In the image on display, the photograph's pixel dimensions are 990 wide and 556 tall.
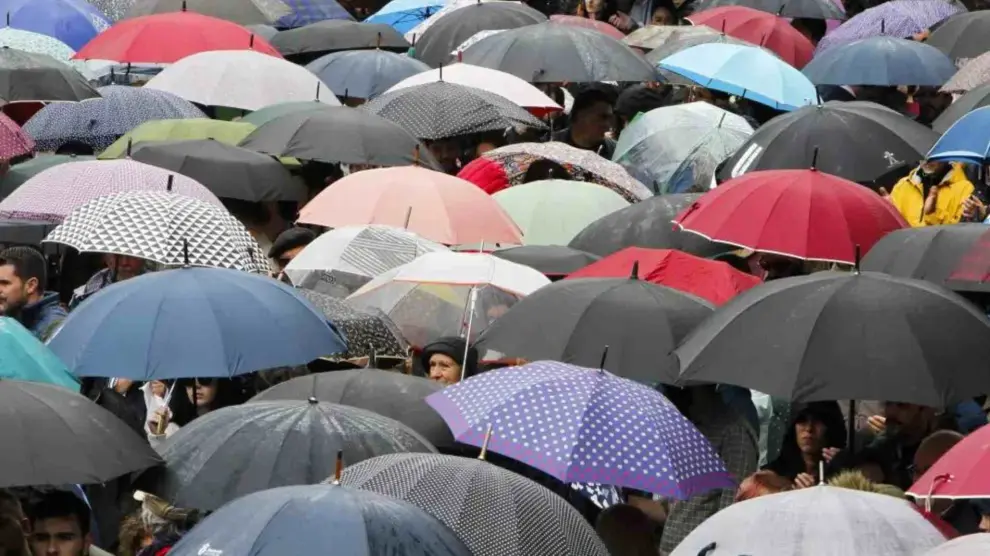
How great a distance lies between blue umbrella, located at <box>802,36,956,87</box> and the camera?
18.5m

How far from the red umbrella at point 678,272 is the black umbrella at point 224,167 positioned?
2895mm

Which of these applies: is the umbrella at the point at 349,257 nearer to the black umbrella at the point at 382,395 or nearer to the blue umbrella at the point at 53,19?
the black umbrella at the point at 382,395

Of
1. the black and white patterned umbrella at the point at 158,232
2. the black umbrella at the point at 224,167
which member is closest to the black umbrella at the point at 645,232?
the black umbrella at the point at 224,167

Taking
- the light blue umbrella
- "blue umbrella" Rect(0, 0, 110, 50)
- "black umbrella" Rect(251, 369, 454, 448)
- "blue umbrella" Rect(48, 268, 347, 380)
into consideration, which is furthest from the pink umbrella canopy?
"blue umbrella" Rect(0, 0, 110, 50)

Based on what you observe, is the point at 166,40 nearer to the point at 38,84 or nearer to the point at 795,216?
the point at 38,84

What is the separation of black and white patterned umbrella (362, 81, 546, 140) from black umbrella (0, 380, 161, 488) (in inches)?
278

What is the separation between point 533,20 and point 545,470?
11.8 metres

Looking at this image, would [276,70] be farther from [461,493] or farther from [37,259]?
[461,493]

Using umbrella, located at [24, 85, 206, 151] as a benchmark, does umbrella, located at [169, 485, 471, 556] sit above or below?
above

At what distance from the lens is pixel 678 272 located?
1259 centimetres

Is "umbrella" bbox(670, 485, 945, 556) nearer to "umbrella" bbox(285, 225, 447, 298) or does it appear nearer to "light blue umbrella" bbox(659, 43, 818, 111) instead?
"umbrella" bbox(285, 225, 447, 298)

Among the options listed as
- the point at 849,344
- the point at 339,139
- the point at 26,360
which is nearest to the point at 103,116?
the point at 339,139

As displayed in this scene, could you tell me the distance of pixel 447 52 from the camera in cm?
2039

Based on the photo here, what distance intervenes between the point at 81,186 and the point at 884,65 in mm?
6925
